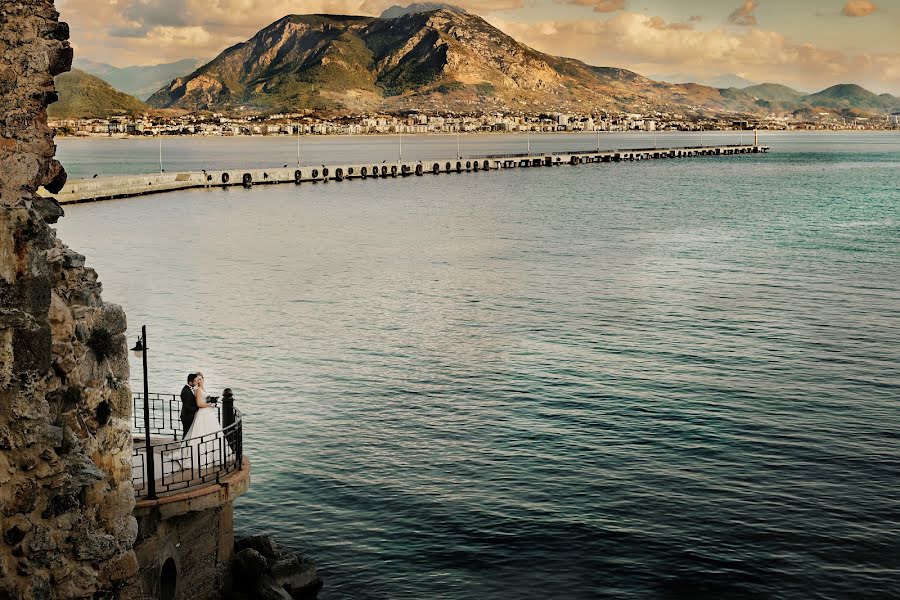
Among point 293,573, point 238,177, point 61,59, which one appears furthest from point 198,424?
point 238,177

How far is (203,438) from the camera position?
17125 millimetres

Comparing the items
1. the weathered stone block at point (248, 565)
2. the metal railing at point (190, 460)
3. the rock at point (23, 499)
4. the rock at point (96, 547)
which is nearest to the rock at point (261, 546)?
the weathered stone block at point (248, 565)

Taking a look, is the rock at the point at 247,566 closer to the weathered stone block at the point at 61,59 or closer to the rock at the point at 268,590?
the rock at the point at 268,590

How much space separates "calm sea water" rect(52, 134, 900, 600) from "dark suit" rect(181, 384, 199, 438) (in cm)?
517

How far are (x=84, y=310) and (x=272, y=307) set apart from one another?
3600 centimetres

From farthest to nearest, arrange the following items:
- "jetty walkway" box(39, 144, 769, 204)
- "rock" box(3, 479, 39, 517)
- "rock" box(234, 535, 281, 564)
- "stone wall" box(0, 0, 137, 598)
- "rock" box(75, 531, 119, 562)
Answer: "jetty walkway" box(39, 144, 769, 204), "rock" box(234, 535, 281, 564), "rock" box(75, 531, 119, 562), "rock" box(3, 479, 39, 517), "stone wall" box(0, 0, 137, 598)

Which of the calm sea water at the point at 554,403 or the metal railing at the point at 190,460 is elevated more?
the metal railing at the point at 190,460

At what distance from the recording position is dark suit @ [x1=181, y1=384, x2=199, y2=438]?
17.5m

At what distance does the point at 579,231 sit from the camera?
86.0 metres

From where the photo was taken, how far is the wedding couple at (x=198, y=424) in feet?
55.7

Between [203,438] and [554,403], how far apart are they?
16.5 metres

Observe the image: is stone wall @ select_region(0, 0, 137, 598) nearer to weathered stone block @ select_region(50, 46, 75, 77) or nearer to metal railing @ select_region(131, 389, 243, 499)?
weathered stone block @ select_region(50, 46, 75, 77)

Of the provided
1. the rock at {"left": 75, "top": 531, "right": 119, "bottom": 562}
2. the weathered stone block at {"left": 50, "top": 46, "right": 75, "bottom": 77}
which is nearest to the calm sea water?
the rock at {"left": 75, "top": 531, "right": 119, "bottom": 562}

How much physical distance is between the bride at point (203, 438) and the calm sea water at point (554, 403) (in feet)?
15.6
